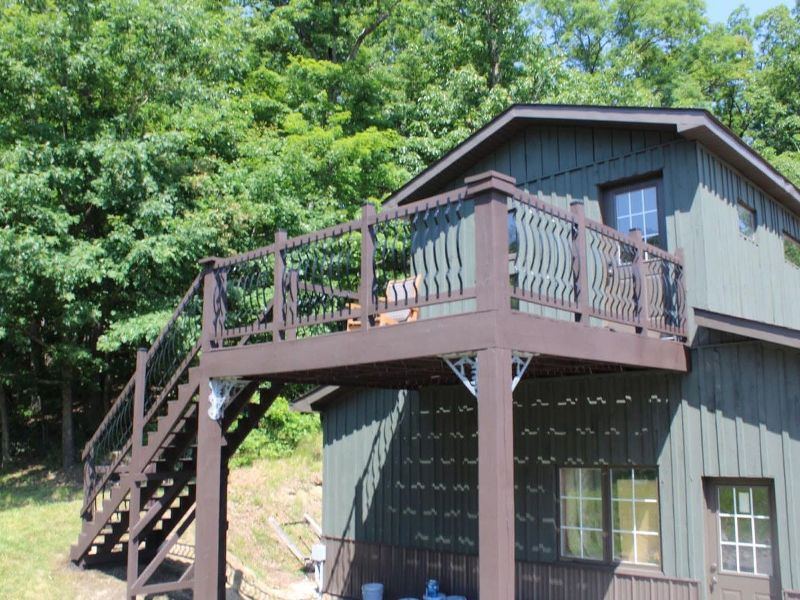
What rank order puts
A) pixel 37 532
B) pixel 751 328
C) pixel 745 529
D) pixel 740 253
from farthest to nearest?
pixel 37 532, pixel 740 253, pixel 745 529, pixel 751 328

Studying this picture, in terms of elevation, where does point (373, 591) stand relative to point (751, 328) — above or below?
below

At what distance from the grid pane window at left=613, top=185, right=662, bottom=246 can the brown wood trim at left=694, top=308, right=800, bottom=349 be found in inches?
53.3

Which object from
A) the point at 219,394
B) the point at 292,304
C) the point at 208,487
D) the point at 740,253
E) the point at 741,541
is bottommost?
the point at 741,541

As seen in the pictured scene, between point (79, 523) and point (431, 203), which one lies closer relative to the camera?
point (431, 203)

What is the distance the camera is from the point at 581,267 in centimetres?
694

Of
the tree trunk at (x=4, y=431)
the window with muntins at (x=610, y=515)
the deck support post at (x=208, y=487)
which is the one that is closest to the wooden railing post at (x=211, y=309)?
the deck support post at (x=208, y=487)

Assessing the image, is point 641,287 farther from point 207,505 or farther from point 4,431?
point 4,431

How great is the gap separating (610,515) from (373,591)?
3784 millimetres

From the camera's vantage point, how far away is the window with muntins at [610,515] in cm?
830

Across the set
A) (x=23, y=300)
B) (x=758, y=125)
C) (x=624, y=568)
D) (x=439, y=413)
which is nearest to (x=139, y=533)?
(x=439, y=413)

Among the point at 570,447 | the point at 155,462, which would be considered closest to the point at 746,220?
the point at 570,447

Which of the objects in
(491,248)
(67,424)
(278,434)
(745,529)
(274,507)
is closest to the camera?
(491,248)

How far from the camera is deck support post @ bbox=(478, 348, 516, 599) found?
5.40 metres

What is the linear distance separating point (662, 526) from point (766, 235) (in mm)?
4734
